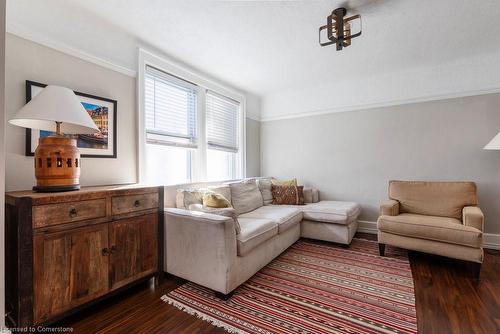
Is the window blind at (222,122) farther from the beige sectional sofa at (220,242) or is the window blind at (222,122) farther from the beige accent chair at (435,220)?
the beige accent chair at (435,220)

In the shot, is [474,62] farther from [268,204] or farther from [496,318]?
[268,204]

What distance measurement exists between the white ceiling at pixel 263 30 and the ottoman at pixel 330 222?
207cm

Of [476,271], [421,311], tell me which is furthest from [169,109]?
[476,271]

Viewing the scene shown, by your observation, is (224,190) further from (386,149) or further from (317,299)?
(386,149)

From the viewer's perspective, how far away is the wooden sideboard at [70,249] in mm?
1381

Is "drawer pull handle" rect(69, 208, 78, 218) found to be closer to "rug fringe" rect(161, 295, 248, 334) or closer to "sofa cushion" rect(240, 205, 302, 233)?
"rug fringe" rect(161, 295, 248, 334)

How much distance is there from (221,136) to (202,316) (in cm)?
265

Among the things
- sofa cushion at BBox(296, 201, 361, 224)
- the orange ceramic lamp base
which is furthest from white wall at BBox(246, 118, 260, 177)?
the orange ceramic lamp base

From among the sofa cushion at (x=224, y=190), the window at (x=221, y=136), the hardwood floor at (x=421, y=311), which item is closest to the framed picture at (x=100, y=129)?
the sofa cushion at (x=224, y=190)

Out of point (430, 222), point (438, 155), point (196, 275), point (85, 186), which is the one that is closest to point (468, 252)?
point (430, 222)

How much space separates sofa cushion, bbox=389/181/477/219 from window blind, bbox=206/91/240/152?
2.61 meters

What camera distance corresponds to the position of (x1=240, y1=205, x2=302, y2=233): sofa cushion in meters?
2.74

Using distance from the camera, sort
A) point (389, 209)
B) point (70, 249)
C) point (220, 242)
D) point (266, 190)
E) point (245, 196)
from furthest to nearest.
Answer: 1. point (266, 190)
2. point (245, 196)
3. point (389, 209)
4. point (220, 242)
5. point (70, 249)

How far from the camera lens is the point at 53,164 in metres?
1.58
